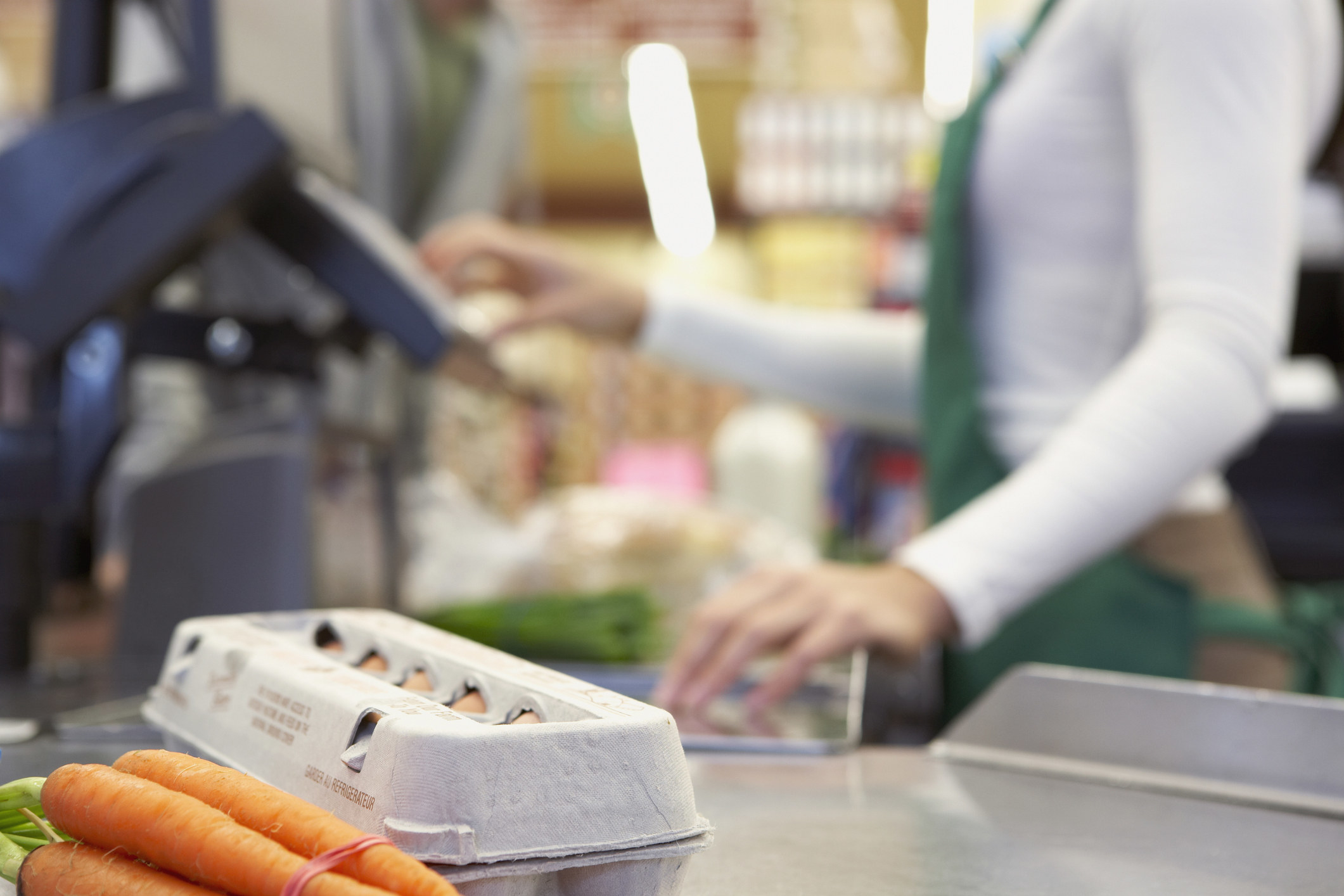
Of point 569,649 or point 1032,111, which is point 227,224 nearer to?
point 569,649

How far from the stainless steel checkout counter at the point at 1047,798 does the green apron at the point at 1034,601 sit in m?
0.38

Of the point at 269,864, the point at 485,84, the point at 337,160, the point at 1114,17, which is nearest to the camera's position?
the point at 269,864

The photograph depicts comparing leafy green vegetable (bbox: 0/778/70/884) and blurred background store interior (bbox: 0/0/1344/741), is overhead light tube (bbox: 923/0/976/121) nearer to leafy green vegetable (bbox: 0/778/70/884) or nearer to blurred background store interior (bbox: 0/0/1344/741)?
blurred background store interior (bbox: 0/0/1344/741)

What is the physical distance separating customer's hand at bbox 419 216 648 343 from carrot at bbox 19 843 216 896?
1143mm

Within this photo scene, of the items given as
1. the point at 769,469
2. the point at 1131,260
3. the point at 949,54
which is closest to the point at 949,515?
the point at 1131,260

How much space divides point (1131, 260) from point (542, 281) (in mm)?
790

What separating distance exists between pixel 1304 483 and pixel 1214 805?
2.47 metres

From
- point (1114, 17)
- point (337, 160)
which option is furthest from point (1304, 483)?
point (337, 160)

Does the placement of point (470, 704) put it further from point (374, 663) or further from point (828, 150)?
point (828, 150)

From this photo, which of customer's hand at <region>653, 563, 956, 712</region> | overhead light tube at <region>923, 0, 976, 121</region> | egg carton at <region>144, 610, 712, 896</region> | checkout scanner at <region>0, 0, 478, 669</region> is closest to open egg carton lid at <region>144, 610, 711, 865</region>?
egg carton at <region>144, 610, 712, 896</region>

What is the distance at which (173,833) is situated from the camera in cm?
40

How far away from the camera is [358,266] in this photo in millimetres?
1157

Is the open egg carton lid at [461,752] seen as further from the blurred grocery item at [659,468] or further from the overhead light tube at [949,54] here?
the overhead light tube at [949,54]

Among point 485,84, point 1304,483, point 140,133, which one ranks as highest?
point 485,84
